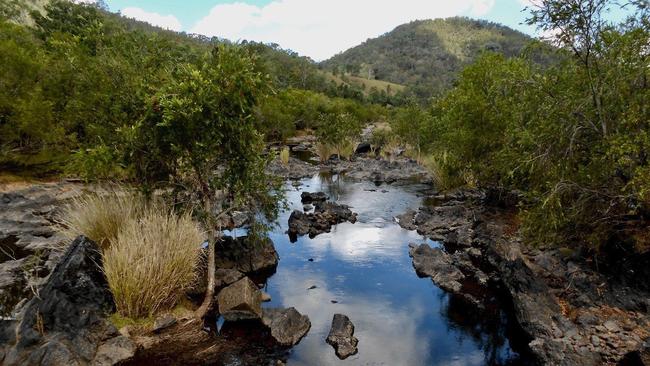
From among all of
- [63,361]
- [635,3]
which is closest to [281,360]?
[63,361]

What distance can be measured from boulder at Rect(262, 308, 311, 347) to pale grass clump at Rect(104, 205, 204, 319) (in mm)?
2303

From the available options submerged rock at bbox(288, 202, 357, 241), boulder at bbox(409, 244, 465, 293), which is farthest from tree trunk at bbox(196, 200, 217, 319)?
submerged rock at bbox(288, 202, 357, 241)

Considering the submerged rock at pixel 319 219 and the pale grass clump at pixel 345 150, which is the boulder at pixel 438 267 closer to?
the submerged rock at pixel 319 219

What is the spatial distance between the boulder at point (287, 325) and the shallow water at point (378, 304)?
0.67ft

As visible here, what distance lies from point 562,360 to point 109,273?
31.8 ft

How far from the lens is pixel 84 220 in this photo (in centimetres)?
1123

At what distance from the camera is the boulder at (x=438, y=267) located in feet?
43.6

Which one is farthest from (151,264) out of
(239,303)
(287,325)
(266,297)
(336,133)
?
(336,133)

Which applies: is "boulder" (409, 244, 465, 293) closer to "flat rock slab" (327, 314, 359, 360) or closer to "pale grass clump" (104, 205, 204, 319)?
"flat rock slab" (327, 314, 359, 360)

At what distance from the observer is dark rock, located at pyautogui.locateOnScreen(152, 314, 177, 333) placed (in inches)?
366

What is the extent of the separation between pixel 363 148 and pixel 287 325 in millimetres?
43455

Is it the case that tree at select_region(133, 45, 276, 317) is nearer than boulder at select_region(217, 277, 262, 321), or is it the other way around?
tree at select_region(133, 45, 276, 317)

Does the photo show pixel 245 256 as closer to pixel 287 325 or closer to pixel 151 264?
pixel 287 325

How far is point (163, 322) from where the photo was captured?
9.41m
